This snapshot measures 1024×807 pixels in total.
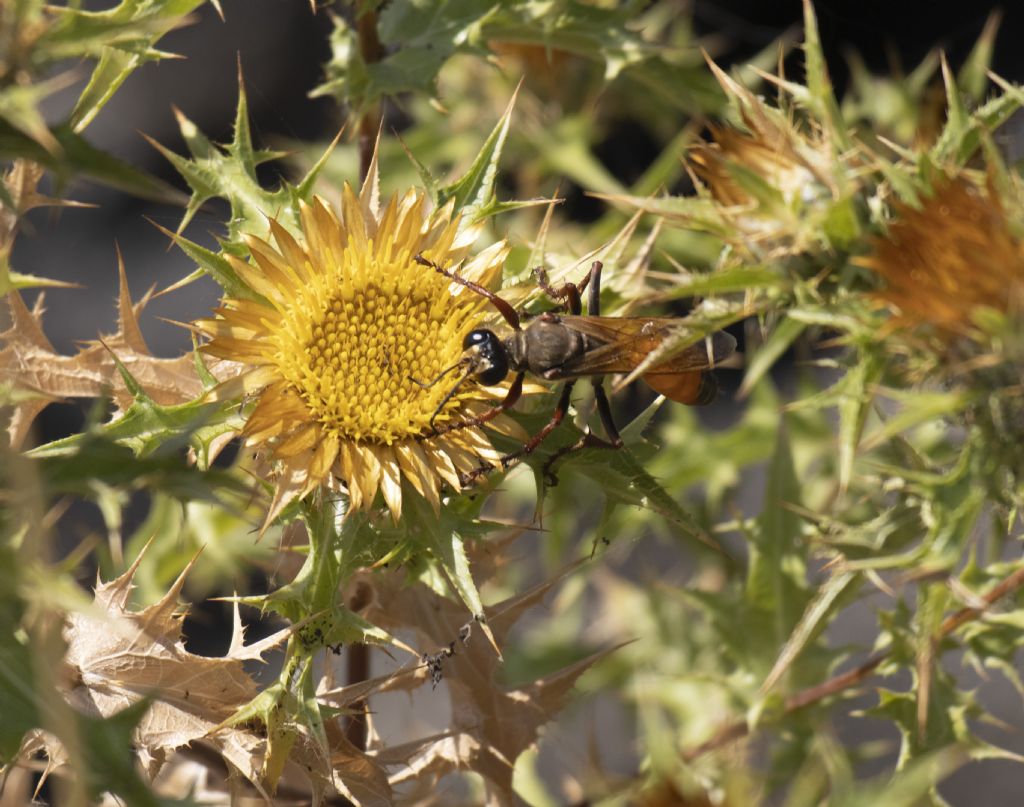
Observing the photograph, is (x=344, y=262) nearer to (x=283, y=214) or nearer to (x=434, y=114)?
(x=283, y=214)

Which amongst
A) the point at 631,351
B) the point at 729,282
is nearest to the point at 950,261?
the point at 729,282

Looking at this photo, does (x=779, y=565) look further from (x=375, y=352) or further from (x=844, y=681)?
(x=375, y=352)

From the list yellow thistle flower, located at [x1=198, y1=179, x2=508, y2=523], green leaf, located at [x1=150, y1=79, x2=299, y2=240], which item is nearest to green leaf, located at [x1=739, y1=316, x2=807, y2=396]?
yellow thistle flower, located at [x1=198, y1=179, x2=508, y2=523]

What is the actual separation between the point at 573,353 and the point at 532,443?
0.24 meters

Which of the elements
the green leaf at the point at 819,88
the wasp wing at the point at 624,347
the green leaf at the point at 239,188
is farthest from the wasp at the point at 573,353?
the green leaf at the point at 819,88

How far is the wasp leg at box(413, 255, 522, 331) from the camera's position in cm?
196

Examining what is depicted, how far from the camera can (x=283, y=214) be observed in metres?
2.05

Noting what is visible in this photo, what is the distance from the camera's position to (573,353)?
215 centimetres

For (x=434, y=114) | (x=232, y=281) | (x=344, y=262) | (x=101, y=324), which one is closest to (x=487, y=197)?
(x=344, y=262)

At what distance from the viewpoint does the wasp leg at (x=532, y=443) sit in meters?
1.92

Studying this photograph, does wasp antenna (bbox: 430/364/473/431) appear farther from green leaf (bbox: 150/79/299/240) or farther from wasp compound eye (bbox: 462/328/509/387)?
green leaf (bbox: 150/79/299/240)

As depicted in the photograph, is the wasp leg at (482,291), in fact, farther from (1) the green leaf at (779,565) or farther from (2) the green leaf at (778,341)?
(1) the green leaf at (779,565)

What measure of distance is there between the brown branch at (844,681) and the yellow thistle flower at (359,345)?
1.09 m

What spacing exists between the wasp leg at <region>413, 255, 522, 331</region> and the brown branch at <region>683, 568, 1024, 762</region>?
1.09m
